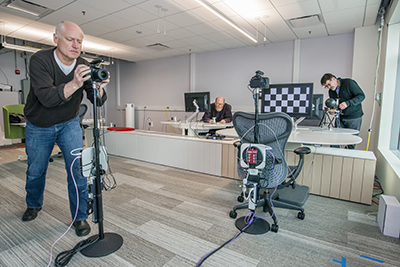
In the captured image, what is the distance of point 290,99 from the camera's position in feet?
8.13

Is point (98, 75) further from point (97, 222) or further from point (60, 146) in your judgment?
point (97, 222)

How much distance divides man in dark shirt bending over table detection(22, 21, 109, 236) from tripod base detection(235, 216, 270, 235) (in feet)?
3.84

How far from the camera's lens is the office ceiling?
3.48 m

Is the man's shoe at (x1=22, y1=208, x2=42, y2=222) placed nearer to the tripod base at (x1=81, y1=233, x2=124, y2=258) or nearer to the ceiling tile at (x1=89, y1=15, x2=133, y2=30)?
the tripod base at (x1=81, y1=233, x2=124, y2=258)

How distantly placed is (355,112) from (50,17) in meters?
4.99

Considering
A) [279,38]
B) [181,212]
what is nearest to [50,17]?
[181,212]

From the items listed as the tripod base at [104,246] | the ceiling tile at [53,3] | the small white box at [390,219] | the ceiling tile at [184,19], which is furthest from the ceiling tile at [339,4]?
the tripod base at [104,246]

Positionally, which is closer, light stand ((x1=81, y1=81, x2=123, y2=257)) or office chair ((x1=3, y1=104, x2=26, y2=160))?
light stand ((x1=81, y1=81, x2=123, y2=257))

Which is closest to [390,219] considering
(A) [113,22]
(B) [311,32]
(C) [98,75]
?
(C) [98,75]

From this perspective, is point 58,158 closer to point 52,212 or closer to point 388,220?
point 52,212

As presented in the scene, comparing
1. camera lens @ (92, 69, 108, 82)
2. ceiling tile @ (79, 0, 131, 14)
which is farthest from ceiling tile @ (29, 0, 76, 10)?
camera lens @ (92, 69, 108, 82)

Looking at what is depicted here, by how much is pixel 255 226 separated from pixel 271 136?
729 millimetres

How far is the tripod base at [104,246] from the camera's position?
150cm

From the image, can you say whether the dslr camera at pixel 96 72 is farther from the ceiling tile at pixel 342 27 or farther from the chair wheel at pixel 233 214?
the ceiling tile at pixel 342 27
